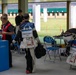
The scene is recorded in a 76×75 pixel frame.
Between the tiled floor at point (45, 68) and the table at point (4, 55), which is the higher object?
the table at point (4, 55)

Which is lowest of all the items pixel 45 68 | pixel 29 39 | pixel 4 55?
pixel 45 68

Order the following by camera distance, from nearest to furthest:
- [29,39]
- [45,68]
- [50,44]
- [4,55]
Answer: [29,39] < [4,55] < [45,68] < [50,44]

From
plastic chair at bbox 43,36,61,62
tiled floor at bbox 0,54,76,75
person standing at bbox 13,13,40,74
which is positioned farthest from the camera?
plastic chair at bbox 43,36,61,62

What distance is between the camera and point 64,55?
9.51m

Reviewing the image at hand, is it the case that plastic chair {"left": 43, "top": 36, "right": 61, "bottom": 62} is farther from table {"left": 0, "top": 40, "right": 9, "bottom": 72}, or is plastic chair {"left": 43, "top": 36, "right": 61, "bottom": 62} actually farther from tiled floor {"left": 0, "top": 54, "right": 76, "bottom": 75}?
table {"left": 0, "top": 40, "right": 9, "bottom": 72}

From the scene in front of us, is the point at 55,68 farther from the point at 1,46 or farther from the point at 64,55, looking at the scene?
the point at 64,55

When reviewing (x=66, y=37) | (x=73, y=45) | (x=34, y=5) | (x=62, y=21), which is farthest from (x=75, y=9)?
(x=73, y=45)

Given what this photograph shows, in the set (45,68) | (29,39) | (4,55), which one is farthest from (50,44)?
(29,39)

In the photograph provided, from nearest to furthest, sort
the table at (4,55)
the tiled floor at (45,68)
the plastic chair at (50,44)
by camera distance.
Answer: the tiled floor at (45,68)
the table at (4,55)
the plastic chair at (50,44)

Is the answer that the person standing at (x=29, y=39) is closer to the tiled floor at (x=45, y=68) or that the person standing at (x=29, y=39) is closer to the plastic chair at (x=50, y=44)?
the tiled floor at (x=45, y=68)

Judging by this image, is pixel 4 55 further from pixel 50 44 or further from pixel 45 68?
pixel 50 44

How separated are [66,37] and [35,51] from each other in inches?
84.6

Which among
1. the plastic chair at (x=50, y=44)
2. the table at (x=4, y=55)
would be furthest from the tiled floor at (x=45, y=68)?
the plastic chair at (x=50, y=44)

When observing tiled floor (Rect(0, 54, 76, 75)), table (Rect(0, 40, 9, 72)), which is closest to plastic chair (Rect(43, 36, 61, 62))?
tiled floor (Rect(0, 54, 76, 75))
